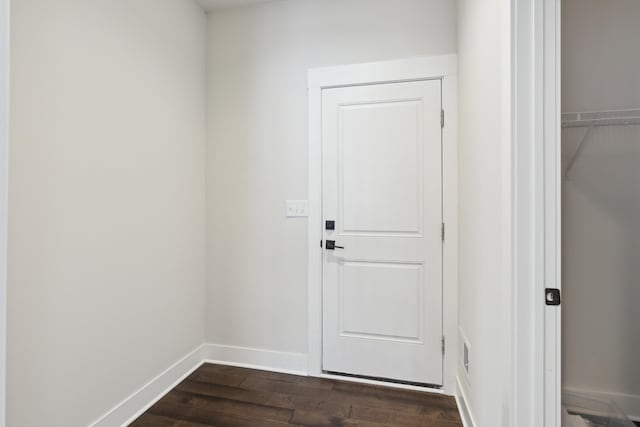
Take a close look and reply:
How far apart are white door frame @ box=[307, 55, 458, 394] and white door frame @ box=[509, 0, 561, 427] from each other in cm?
95

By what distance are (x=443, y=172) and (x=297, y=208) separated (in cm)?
102

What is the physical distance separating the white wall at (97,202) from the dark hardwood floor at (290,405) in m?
0.29

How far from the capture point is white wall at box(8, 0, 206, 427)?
124cm

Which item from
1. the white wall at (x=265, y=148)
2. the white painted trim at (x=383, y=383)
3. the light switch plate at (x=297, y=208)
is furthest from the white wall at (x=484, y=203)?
the light switch plate at (x=297, y=208)

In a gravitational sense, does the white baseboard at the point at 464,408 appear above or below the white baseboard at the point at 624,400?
below

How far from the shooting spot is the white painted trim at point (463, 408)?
1586 millimetres

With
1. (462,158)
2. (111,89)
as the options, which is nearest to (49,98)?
(111,89)

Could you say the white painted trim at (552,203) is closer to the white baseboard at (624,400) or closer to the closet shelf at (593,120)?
the closet shelf at (593,120)

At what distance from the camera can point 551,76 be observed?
101 centimetres

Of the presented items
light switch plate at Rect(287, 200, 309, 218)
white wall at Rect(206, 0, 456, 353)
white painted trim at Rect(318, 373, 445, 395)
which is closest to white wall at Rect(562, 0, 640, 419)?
white painted trim at Rect(318, 373, 445, 395)

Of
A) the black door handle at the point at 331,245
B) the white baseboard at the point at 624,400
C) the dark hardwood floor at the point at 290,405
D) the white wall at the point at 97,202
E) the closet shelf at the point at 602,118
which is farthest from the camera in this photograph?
the black door handle at the point at 331,245

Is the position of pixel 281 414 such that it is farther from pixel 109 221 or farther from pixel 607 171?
pixel 607 171

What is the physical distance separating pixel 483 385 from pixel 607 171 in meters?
1.19

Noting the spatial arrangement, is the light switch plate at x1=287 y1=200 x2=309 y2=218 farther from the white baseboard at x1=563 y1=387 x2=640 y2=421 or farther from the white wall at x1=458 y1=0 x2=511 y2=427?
the white baseboard at x1=563 y1=387 x2=640 y2=421
